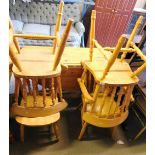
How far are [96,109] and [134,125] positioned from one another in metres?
0.68

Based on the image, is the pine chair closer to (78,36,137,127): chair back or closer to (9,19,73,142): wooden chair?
(78,36,137,127): chair back

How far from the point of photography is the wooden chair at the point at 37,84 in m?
1.27

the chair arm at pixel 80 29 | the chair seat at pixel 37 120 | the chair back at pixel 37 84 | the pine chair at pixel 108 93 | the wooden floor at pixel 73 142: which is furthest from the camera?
the chair arm at pixel 80 29

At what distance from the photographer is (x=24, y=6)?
10.4 feet

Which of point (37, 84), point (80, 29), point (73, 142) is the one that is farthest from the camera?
point (80, 29)

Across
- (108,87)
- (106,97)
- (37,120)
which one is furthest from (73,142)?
(108,87)

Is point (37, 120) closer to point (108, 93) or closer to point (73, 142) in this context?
point (73, 142)

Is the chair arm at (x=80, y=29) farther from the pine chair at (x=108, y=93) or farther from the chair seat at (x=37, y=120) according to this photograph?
the chair seat at (x=37, y=120)

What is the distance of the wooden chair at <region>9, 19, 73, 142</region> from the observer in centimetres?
127

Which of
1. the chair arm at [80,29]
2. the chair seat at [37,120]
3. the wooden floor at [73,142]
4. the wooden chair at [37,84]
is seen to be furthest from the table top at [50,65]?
the chair arm at [80,29]

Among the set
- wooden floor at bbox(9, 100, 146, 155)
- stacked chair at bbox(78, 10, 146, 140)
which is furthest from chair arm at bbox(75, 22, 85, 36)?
wooden floor at bbox(9, 100, 146, 155)

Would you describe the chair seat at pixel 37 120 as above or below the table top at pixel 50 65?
below

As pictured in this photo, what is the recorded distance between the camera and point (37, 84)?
133 centimetres

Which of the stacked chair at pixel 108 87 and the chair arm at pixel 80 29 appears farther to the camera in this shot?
the chair arm at pixel 80 29
